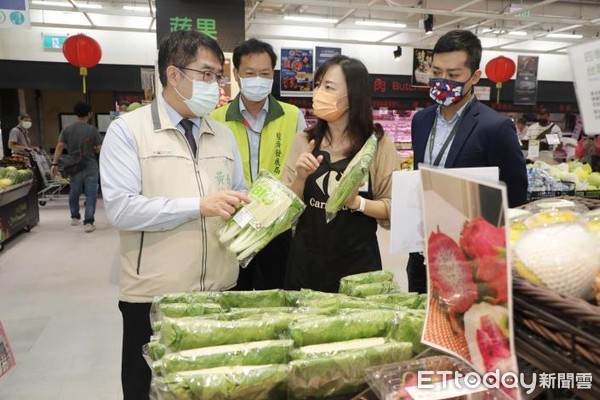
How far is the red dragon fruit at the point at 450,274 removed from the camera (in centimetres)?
84

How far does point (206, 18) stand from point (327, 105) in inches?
129

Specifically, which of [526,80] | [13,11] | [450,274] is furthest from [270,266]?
[526,80]

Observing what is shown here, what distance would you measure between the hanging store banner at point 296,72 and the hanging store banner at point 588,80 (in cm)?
1092

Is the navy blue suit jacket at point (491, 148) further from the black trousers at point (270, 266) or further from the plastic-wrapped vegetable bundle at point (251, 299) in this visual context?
the plastic-wrapped vegetable bundle at point (251, 299)

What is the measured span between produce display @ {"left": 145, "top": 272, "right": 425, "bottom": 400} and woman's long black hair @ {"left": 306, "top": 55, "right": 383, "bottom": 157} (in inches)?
40.1

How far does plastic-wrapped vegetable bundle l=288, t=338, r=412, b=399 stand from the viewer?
1023 millimetres

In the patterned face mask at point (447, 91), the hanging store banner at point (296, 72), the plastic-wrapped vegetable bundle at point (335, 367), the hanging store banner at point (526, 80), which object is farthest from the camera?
the hanging store banner at point (526, 80)

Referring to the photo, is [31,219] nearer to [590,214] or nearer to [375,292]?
[375,292]

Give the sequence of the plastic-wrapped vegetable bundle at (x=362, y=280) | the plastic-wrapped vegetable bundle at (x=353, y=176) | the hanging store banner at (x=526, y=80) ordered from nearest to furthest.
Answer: the plastic-wrapped vegetable bundle at (x=362, y=280), the plastic-wrapped vegetable bundle at (x=353, y=176), the hanging store banner at (x=526, y=80)

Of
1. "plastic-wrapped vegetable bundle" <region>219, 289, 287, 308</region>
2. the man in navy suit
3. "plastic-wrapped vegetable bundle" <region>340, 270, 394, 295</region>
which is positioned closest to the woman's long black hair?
the man in navy suit

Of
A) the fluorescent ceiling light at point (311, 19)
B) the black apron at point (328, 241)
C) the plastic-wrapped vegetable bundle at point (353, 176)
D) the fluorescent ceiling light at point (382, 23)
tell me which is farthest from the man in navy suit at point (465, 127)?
the fluorescent ceiling light at point (382, 23)

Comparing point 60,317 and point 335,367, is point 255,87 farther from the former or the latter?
point 60,317

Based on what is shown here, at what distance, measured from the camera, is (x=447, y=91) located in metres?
2.37

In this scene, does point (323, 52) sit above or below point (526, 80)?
above
